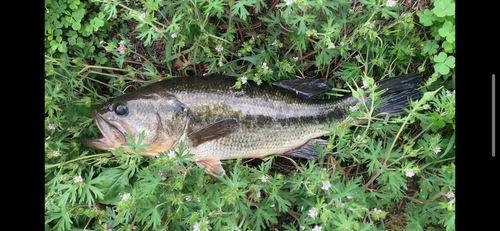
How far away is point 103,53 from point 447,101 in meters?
3.75

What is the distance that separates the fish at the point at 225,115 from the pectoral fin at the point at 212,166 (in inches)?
0.4

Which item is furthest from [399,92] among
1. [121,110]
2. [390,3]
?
[121,110]

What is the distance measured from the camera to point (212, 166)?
3.27 meters

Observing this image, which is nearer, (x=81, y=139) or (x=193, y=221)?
(x=193, y=221)

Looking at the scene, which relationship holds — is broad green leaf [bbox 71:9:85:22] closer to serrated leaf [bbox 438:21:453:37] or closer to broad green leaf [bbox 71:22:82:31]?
broad green leaf [bbox 71:22:82:31]

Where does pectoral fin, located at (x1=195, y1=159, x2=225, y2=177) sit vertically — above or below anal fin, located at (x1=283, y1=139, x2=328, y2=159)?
below

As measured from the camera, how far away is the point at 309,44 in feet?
11.9

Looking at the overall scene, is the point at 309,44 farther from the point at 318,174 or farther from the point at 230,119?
the point at 318,174

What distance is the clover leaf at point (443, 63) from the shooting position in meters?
3.25

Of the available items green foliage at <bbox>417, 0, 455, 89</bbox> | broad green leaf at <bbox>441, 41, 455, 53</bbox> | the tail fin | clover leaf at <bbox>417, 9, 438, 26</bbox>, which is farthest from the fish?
clover leaf at <bbox>417, 9, 438, 26</bbox>

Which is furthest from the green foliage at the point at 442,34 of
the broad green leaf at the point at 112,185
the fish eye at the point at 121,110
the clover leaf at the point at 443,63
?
A: the broad green leaf at the point at 112,185

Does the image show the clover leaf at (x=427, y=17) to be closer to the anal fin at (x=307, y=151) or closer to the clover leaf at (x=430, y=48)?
the clover leaf at (x=430, y=48)

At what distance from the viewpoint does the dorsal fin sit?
343 cm

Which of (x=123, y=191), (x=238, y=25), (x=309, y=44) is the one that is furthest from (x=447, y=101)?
(x=123, y=191)
